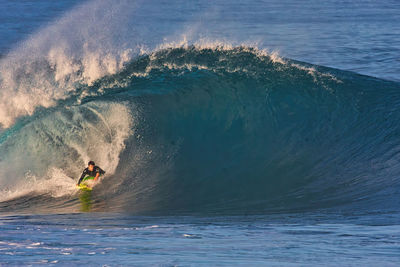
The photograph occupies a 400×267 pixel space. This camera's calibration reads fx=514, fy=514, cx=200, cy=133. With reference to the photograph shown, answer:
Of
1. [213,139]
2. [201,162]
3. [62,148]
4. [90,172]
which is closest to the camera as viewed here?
[90,172]

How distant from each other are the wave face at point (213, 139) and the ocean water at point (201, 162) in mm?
35

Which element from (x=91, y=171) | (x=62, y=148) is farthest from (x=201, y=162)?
(x=62, y=148)

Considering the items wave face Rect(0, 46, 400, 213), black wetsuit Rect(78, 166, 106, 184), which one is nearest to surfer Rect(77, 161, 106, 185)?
black wetsuit Rect(78, 166, 106, 184)

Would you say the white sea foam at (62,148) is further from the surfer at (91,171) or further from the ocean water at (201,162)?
the surfer at (91,171)

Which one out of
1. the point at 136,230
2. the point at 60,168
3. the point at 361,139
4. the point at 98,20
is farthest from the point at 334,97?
the point at 98,20

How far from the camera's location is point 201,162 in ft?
31.6

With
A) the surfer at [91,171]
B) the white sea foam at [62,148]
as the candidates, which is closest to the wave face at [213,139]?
the white sea foam at [62,148]

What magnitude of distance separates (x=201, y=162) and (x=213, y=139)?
85 cm

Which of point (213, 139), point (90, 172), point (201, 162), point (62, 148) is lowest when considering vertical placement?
point (90, 172)

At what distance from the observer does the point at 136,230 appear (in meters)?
6.00

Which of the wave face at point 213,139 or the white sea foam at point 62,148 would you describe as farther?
the white sea foam at point 62,148

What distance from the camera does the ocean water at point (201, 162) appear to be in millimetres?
5027

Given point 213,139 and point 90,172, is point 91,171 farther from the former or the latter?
point 213,139

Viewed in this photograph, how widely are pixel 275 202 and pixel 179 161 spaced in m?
2.44
